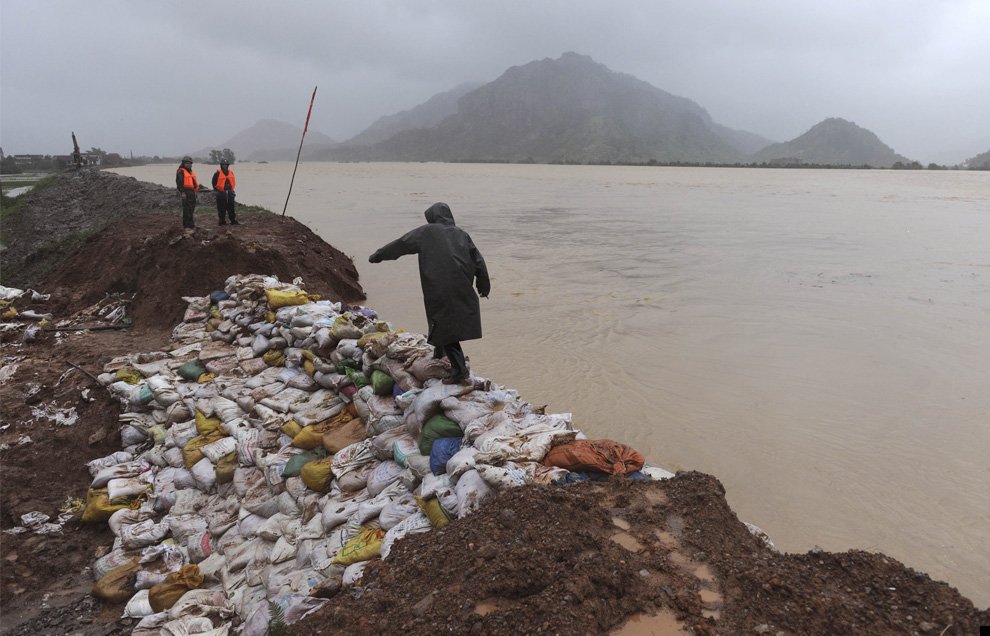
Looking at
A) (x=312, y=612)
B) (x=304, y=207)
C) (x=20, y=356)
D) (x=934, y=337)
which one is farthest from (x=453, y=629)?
(x=304, y=207)

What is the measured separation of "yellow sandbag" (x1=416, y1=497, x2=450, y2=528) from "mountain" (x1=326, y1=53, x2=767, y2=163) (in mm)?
97708

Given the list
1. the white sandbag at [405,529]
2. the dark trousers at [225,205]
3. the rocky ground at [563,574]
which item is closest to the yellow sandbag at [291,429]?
the rocky ground at [563,574]

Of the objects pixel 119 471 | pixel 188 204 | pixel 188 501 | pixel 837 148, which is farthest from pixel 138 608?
pixel 837 148

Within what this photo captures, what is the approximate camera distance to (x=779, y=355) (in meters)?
7.26

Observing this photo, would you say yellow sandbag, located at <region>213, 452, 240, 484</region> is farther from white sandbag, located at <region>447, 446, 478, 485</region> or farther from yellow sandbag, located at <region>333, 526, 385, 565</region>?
white sandbag, located at <region>447, 446, 478, 485</region>

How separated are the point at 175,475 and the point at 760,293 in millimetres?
9357

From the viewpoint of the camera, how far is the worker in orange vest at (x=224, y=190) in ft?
33.0

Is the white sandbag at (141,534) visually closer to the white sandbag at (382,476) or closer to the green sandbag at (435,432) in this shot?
the white sandbag at (382,476)

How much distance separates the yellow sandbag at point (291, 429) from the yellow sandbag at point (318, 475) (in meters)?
0.58

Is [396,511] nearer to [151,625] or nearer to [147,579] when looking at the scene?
[151,625]

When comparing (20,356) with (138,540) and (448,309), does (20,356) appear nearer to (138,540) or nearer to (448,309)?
(138,540)

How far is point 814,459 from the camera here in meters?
5.02

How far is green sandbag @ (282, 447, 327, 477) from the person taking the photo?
423 centimetres

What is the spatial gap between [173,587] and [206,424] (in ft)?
5.68
